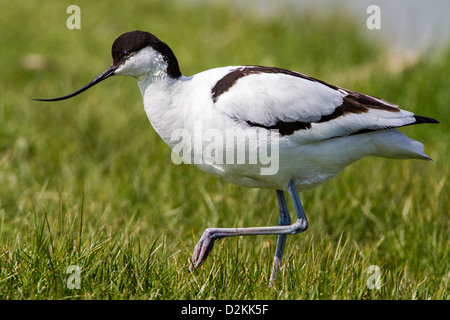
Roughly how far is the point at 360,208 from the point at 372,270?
163cm

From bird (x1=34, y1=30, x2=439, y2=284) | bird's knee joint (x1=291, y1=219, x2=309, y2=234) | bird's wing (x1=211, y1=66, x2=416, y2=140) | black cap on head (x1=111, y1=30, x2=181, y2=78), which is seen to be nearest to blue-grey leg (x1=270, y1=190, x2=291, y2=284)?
bird (x1=34, y1=30, x2=439, y2=284)

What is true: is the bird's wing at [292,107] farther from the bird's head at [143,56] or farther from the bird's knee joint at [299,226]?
the bird's knee joint at [299,226]

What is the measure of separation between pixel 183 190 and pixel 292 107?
6.64ft

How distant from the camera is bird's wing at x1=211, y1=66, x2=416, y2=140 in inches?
135

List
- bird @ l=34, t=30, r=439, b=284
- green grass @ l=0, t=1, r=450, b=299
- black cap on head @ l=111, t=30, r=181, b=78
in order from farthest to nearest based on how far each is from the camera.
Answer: black cap on head @ l=111, t=30, r=181, b=78 < bird @ l=34, t=30, r=439, b=284 < green grass @ l=0, t=1, r=450, b=299

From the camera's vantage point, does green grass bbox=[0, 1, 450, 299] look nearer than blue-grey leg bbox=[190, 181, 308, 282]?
Yes

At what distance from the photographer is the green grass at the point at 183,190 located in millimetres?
3314

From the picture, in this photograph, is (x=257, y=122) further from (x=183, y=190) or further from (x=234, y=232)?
(x=183, y=190)

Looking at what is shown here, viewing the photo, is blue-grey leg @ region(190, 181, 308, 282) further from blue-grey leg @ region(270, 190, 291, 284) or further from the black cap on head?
the black cap on head

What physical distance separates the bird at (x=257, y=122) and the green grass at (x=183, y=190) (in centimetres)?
38

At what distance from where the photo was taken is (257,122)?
135 inches

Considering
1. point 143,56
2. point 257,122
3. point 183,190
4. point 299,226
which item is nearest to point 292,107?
point 257,122

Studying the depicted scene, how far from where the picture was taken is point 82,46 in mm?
9812

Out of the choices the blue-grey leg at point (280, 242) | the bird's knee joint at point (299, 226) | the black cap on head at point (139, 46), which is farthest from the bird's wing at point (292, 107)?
the blue-grey leg at point (280, 242)
